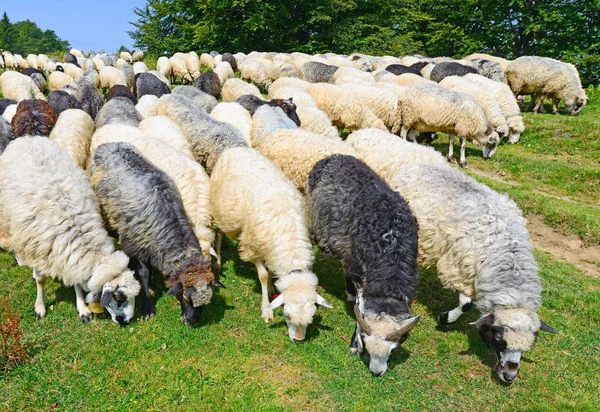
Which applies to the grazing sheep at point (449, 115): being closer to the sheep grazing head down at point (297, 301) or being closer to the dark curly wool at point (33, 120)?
the sheep grazing head down at point (297, 301)

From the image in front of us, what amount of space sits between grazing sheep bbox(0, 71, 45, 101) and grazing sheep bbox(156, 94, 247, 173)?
8232 millimetres

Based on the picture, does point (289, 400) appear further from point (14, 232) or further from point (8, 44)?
point (8, 44)

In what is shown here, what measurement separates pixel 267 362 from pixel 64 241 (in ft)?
9.40

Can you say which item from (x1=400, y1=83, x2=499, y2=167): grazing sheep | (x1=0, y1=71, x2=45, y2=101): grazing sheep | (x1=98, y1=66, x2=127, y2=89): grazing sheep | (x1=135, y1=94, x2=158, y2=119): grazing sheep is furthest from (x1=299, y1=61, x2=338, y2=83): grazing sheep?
(x1=0, y1=71, x2=45, y2=101): grazing sheep

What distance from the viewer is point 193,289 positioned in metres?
4.86

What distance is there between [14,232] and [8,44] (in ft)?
351

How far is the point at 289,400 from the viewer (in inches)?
165

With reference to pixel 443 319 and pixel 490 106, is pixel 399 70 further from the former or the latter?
pixel 443 319

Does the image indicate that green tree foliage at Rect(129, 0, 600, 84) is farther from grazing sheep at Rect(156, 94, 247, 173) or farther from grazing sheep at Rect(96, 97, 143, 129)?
grazing sheep at Rect(156, 94, 247, 173)

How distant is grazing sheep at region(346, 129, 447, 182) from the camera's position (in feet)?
22.0

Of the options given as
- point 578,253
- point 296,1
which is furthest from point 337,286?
point 296,1

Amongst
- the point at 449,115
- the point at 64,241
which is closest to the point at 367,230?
the point at 64,241

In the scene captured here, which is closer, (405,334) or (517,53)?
(405,334)

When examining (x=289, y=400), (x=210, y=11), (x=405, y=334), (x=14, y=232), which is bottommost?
(x=289, y=400)
